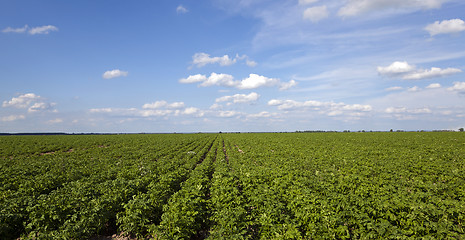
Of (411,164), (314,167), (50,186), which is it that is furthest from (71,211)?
(411,164)

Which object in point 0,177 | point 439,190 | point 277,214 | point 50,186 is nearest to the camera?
point 277,214

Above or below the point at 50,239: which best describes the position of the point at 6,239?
below

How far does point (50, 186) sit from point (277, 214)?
13.7 m

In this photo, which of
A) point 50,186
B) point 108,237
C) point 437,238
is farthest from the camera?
point 50,186

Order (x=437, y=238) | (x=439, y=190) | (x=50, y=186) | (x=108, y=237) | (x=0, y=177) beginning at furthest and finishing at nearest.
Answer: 1. (x=0, y=177)
2. (x=50, y=186)
3. (x=439, y=190)
4. (x=108, y=237)
5. (x=437, y=238)

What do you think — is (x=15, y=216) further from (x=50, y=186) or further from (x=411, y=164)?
(x=411, y=164)

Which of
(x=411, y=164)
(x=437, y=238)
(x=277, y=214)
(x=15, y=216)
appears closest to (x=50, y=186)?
(x=15, y=216)

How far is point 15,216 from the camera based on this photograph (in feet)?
24.8

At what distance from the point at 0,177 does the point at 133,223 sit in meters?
13.2

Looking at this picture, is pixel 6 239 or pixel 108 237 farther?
pixel 108 237

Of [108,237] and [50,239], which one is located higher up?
[50,239]

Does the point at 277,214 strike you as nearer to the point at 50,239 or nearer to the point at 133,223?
the point at 133,223

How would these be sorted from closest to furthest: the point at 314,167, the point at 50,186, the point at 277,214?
the point at 277,214
the point at 50,186
the point at 314,167

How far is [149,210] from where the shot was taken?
8.35 m
